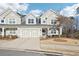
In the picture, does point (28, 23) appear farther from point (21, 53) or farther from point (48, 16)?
point (21, 53)

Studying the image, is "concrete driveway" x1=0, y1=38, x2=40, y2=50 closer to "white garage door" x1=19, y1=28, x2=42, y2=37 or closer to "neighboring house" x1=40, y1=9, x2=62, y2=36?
"white garage door" x1=19, y1=28, x2=42, y2=37

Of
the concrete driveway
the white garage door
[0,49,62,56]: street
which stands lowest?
[0,49,62,56]: street

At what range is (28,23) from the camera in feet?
26.3

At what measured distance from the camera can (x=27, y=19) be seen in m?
8.01

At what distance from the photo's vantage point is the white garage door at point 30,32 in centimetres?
799

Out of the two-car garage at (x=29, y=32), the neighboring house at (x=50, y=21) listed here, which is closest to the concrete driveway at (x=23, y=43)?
the two-car garage at (x=29, y=32)

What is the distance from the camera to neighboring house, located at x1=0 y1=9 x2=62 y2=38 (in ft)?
26.1

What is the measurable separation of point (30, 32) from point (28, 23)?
0.46ft

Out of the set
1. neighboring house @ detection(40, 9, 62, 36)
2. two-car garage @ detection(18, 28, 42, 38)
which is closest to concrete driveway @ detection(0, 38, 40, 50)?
two-car garage @ detection(18, 28, 42, 38)

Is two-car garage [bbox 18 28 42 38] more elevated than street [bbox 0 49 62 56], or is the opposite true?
two-car garage [bbox 18 28 42 38]

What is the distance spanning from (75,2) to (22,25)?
0.87 metres

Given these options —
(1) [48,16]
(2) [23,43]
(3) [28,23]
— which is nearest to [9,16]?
(3) [28,23]

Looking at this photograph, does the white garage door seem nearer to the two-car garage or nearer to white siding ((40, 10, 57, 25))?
the two-car garage

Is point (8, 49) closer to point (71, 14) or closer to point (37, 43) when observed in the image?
point (37, 43)
